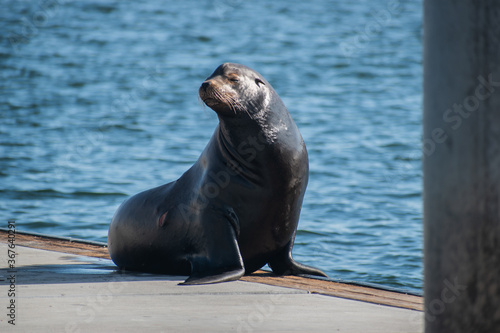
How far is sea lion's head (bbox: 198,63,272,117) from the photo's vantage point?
580 cm

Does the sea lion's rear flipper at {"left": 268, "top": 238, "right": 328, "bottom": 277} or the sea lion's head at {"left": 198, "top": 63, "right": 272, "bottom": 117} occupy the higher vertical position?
the sea lion's head at {"left": 198, "top": 63, "right": 272, "bottom": 117}

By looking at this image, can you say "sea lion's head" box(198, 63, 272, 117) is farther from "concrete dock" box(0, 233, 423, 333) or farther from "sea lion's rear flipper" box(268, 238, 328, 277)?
"concrete dock" box(0, 233, 423, 333)

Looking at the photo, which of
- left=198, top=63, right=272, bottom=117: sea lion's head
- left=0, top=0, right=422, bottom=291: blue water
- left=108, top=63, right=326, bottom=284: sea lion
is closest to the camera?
left=198, top=63, right=272, bottom=117: sea lion's head

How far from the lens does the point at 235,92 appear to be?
5945 mm

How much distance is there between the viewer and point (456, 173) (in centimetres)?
318

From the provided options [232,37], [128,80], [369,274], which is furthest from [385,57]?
[369,274]

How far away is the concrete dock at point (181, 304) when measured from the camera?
4.46m

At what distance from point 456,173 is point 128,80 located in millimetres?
24686

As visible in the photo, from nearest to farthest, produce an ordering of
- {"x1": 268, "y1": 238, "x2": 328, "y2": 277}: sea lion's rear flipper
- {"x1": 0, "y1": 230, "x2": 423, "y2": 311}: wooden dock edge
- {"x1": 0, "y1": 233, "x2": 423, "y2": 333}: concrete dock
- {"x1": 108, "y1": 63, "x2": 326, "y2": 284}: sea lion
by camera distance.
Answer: {"x1": 0, "y1": 233, "x2": 423, "y2": 333}: concrete dock
{"x1": 0, "y1": 230, "x2": 423, "y2": 311}: wooden dock edge
{"x1": 108, "y1": 63, "x2": 326, "y2": 284}: sea lion
{"x1": 268, "y1": 238, "x2": 328, "y2": 277}: sea lion's rear flipper

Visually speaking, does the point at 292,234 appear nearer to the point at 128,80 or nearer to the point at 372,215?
the point at 372,215

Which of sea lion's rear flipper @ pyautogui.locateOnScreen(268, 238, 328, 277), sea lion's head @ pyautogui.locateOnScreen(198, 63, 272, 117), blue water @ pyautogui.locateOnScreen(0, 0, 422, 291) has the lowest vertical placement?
blue water @ pyautogui.locateOnScreen(0, 0, 422, 291)

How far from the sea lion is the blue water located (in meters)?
0.32

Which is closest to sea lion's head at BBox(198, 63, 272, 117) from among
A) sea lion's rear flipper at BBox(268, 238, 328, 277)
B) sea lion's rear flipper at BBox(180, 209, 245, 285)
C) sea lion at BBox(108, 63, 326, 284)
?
sea lion at BBox(108, 63, 326, 284)

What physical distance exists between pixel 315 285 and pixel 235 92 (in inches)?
52.9
